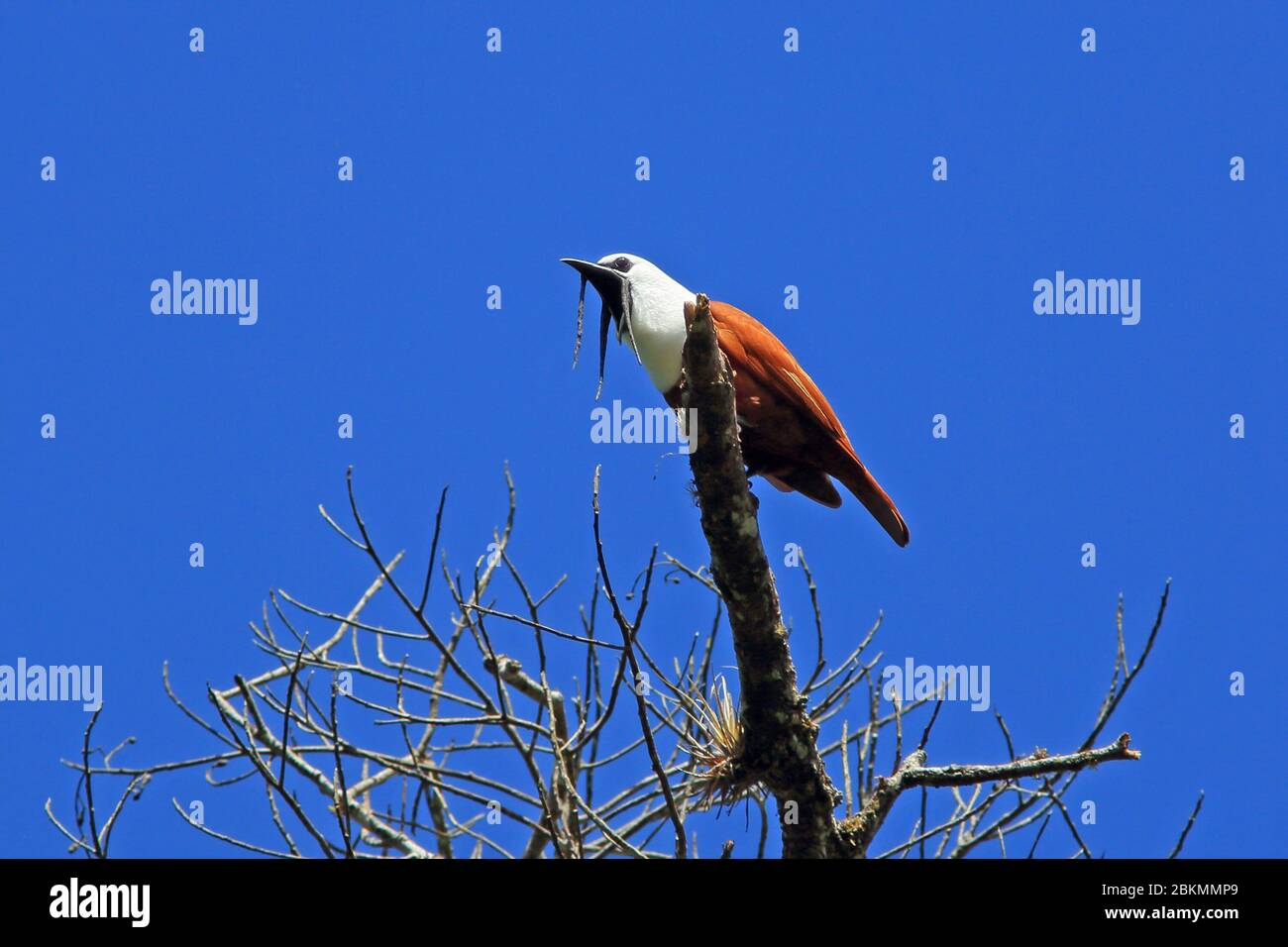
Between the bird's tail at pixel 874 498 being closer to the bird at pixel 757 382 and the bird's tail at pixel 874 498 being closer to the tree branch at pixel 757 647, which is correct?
the bird at pixel 757 382

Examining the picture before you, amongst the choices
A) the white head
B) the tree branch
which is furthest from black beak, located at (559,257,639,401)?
the tree branch

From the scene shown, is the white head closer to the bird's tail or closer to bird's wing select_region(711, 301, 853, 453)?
bird's wing select_region(711, 301, 853, 453)

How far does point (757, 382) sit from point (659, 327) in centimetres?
46

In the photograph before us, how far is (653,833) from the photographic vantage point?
4.69 meters

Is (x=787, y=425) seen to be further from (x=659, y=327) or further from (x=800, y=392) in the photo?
(x=659, y=327)

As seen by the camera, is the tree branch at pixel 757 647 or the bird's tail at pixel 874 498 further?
the bird's tail at pixel 874 498


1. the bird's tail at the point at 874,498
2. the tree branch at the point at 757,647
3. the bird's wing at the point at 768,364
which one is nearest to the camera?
the tree branch at the point at 757,647

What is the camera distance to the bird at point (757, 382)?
4.99 meters

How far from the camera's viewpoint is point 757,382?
498cm

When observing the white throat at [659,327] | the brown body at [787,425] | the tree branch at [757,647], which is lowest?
the tree branch at [757,647]

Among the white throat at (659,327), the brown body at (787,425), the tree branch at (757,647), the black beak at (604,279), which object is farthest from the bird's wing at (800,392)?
the tree branch at (757,647)

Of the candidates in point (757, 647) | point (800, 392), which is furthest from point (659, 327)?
point (757, 647)
